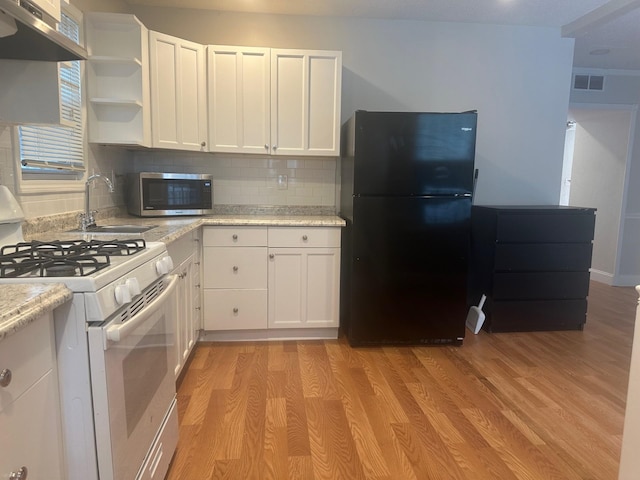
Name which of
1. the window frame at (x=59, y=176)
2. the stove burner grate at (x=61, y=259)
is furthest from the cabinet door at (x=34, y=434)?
the window frame at (x=59, y=176)

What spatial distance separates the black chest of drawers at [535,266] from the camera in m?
3.17

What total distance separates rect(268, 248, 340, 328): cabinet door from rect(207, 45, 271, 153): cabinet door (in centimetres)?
85

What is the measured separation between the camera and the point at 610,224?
4.86 m

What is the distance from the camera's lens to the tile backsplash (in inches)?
131

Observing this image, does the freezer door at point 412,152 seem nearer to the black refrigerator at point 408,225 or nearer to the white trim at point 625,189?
the black refrigerator at point 408,225

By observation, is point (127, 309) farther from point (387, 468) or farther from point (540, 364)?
point (540, 364)

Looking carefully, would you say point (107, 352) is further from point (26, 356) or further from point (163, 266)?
point (163, 266)

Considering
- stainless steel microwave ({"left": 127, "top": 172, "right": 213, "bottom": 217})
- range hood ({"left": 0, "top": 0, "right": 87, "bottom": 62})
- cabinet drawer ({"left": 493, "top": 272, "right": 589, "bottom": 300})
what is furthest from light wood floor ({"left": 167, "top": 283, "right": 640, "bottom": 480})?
range hood ({"left": 0, "top": 0, "right": 87, "bottom": 62})

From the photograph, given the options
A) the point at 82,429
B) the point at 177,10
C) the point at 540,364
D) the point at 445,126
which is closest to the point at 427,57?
the point at 445,126

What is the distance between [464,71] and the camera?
3447 millimetres

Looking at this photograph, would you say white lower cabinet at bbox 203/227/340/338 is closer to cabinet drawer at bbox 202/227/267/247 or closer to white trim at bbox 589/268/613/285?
cabinet drawer at bbox 202/227/267/247

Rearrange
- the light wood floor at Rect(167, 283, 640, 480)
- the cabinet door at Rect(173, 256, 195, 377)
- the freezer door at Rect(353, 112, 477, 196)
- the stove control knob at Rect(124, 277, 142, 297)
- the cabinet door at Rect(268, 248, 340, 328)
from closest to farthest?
1. the stove control knob at Rect(124, 277, 142, 297)
2. the light wood floor at Rect(167, 283, 640, 480)
3. the cabinet door at Rect(173, 256, 195, 377)
4. the freezer door at Rect(353, 112, 477, 196)
5. the cabinet door at Rect(268, 248, 340, 328)

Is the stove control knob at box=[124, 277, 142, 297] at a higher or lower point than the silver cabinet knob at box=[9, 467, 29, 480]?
higher

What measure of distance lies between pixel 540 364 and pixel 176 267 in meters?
2.39
